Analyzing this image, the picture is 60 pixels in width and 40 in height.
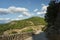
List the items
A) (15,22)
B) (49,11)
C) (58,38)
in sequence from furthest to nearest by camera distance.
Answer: (15,22), (49,11), (58,38)

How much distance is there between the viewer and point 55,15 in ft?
64.9

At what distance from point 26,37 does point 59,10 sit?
4.63 meters

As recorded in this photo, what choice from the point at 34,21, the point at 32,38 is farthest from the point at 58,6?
the point at 34,21

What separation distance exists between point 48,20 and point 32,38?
2906 millimetres

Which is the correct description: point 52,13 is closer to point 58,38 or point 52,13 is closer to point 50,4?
point 50,4

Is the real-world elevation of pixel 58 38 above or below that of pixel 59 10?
below

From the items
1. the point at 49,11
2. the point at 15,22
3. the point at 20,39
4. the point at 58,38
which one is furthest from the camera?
the point at 15,22

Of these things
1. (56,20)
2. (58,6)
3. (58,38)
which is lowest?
(58,38)

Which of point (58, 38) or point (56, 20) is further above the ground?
point (56, 20)

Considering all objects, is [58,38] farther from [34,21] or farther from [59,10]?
[34,21]

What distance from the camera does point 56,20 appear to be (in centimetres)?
1917

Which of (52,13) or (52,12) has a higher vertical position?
(52,12)

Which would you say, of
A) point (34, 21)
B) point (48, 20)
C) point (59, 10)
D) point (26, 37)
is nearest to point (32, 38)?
point (26, 37)

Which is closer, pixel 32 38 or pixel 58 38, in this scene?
pixel 58 38
